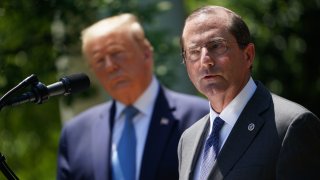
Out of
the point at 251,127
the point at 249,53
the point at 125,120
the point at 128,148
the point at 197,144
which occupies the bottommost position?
the point at 128,148

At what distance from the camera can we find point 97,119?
235 inches

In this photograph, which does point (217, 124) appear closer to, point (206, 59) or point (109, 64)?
point (206, 59)

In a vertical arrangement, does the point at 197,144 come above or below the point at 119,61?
below

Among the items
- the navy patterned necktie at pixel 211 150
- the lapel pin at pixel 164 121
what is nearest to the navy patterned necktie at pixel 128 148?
the lapel pin at pixel 164 121

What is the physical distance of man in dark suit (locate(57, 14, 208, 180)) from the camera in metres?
5.63

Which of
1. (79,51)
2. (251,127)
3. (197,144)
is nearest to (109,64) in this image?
(197,144)

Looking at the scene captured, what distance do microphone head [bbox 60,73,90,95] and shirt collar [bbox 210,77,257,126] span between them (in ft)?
2.28

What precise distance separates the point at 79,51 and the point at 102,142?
7.27 feet

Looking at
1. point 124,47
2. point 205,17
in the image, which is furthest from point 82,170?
point 205,17

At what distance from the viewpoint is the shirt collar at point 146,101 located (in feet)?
19.1

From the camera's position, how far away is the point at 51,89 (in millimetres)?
4051

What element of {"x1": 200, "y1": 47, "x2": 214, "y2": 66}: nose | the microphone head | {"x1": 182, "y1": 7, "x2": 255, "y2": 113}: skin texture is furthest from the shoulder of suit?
the microphone head

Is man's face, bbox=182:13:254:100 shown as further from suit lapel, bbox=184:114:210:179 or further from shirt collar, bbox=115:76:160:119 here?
shirt collar, bbox=115:76:160:119

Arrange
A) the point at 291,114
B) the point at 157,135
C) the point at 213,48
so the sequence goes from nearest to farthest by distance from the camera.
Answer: the point at 291,114 < the point at 213,48 < the point at 157,135
